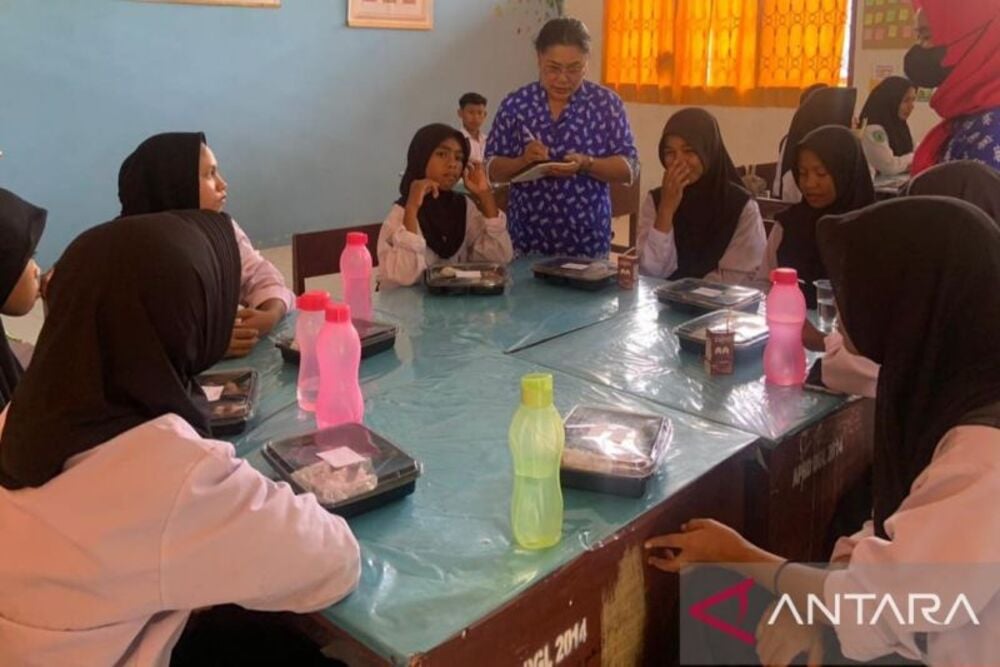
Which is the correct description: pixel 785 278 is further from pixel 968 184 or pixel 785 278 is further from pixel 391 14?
pixel 391 14

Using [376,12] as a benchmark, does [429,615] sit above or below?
below

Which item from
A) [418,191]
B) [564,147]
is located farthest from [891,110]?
[418,191]

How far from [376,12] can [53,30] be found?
1.91m

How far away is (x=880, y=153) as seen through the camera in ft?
14.9

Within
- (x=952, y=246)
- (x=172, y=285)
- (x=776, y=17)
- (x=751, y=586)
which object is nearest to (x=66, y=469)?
(x=172, y=285)

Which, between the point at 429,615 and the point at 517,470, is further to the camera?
the point at 517,470

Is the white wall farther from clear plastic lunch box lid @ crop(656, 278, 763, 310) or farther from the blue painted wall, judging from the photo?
clear plastic lunch box lid @ crop(656, 278, 763, 310)

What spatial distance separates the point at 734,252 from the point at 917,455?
160 cm

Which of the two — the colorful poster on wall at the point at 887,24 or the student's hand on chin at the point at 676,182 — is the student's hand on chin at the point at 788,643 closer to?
the student's hand on chin at the point at 676,182

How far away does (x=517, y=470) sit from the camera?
3.88 feet

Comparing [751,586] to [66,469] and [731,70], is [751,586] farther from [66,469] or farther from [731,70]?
[731,70]

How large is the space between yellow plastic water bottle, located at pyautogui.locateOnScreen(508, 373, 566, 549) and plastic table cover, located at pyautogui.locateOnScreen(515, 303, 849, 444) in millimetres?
498

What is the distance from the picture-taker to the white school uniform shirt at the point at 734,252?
2693 millimetres

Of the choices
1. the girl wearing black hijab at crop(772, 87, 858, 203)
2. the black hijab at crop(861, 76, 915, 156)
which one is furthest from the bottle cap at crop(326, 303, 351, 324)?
the black hijab at crop(861, 76, 915, 156)
